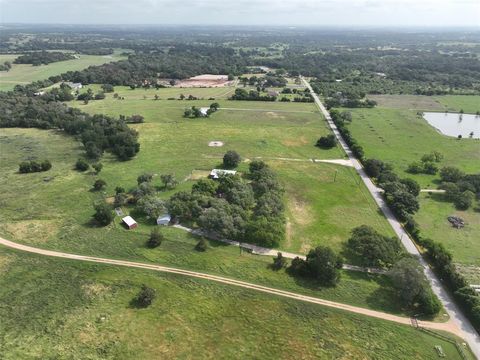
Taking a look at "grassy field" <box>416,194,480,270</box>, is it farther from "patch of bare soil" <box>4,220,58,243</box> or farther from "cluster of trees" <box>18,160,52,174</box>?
"cluster of trees" <box>18,160,52,174</box>

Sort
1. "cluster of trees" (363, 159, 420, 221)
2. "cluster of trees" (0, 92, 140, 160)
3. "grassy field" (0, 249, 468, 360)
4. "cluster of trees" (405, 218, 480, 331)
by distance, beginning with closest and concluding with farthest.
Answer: "grassy field" (0, 249, 468, 360)
"cluster of trees" (405, 218, 480, 331)
"cluster of trees" (363, 159, 420, 221)
"cluster of trees" (0, 92, 140, 160)

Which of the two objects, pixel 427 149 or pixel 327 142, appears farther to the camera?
pixel 427 149

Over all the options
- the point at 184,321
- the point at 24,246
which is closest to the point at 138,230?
the point at 24,246

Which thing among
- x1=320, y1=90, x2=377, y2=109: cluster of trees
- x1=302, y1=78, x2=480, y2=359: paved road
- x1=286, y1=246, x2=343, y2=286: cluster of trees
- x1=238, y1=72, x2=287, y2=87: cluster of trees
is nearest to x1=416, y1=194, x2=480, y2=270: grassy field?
x1=302, y1=78, x2=480, y2=359: paved road

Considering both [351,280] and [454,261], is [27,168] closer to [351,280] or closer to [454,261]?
[351,280]

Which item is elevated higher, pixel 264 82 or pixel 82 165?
pixel 264 82

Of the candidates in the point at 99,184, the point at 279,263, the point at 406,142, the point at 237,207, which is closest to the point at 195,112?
the point at 99,184

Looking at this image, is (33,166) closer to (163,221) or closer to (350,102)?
(163,221)

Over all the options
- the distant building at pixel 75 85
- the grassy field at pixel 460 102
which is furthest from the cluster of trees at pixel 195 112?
the grassy field at pixel 460 102
